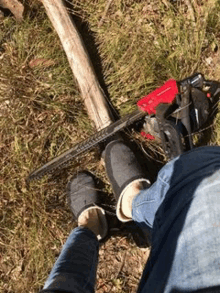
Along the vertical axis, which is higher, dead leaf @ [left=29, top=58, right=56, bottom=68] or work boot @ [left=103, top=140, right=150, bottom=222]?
dead leaf @ [left=29, top=58, right=56, bottom=68]

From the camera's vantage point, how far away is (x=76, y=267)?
61.9 inches

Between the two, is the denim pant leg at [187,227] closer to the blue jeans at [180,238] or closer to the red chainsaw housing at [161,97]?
the blue jeans at [180,238]

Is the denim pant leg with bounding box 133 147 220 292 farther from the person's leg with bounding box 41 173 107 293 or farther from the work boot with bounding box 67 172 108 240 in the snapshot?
the work boot with bounding box 67 172 108 240

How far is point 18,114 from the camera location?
2324 millimetres

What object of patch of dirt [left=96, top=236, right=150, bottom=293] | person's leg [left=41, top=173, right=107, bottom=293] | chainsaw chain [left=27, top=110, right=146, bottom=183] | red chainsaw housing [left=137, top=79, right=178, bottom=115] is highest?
red chainsaw housing [left=137, top=79, right=178, bottom=115]

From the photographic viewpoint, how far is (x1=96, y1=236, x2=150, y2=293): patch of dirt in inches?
87.1

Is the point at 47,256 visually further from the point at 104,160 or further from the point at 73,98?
the point at 73,98

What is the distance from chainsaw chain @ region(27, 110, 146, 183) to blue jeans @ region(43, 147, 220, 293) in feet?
1.85

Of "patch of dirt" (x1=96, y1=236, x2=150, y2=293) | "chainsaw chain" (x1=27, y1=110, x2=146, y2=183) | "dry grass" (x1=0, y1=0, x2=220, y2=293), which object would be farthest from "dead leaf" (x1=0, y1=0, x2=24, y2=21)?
"patch of dirt" (x1=96, y1=236, x2=150, y2=293)

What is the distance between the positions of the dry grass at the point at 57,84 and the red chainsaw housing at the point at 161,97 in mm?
288

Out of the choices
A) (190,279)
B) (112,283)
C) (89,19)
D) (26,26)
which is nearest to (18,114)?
(26,26)

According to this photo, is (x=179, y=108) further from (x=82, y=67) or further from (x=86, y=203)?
(x=86, y=203)

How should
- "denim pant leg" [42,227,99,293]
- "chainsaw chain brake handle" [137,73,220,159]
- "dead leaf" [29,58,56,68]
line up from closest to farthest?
"denim pant leg" [42,227,99,293], "chainsaw chain brake handle" [137,73,220,159], "dead leaf" [29,58,56,68]

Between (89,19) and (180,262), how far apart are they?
181 cm
